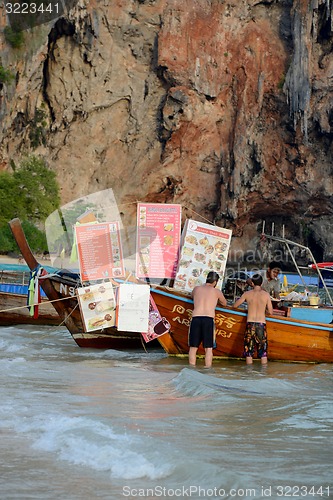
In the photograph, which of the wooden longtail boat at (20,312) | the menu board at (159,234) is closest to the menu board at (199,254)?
the menu board at (159,234)

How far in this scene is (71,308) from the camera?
11.8 m

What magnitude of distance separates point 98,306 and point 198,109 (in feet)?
108

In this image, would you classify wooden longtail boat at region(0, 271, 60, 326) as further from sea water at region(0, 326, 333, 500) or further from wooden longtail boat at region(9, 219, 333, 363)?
sea water at region(0, 326, 333, 500)

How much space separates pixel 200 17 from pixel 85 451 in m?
40.5

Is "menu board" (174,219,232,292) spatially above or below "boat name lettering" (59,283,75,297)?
above

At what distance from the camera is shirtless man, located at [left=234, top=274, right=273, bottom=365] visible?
9828mm

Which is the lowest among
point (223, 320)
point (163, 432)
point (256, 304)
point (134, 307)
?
point (163, 432)

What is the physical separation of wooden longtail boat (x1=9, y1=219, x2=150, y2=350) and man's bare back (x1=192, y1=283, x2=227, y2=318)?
229 centimetres

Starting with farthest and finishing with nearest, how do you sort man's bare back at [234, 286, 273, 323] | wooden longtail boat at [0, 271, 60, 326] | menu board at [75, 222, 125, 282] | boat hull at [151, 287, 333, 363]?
1. wooden longtail boat at [0, 271, 60, 326]
2. menu board at [75, 222, 125, 282]
3. boat hull at [151, 287, 333, 363]
4. man's bare back at [234, 286, 273, 323]

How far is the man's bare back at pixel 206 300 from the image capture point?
959 cm

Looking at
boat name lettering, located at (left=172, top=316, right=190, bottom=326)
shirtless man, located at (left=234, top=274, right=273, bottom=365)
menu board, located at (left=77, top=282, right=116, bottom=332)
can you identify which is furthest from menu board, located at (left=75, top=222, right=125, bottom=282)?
shirtless man, located at (left=234, top=274, right=273, bottom=365)

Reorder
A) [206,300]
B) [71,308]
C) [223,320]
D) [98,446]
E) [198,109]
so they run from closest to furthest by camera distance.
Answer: [98,446]
[206,300]
[223,320]
[71,308]
[198,109]

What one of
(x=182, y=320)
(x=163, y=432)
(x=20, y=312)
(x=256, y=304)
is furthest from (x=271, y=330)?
(x=20, y=312)

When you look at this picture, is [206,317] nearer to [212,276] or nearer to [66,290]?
[212,276]
